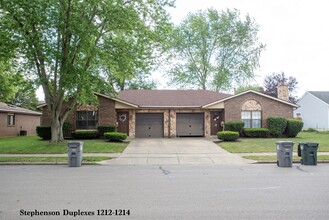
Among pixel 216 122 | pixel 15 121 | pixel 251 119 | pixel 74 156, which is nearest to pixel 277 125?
pixel 251 119

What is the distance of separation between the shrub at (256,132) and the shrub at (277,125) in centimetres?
53

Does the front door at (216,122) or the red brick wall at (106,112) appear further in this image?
the front door at (216,122)

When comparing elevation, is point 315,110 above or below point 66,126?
above

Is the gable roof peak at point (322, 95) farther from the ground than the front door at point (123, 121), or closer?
farther from the ground

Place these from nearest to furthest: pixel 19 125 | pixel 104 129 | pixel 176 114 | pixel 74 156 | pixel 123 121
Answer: pixel 74 156 < pixel 104 129 < pixel 123 121 < pixel 176 114 < pixel 19 125

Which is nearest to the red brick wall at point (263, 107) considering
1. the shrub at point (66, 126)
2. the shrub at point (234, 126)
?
the shrub at point (234, 126)

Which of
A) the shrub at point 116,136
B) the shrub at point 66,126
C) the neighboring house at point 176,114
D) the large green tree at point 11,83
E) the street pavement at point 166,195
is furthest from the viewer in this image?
the neighboring house at point 176,114

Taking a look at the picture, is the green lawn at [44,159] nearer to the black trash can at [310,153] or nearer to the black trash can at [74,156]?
the black trash can at [74,156]

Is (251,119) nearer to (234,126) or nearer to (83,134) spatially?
(234,126)

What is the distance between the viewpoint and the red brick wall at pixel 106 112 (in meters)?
26.6

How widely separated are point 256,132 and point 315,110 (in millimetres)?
19656

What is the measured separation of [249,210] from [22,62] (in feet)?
63.2

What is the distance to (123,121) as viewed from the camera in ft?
91.2

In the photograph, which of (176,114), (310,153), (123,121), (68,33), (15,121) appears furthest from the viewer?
(15,121)
